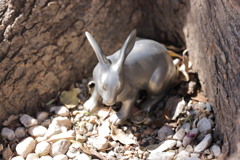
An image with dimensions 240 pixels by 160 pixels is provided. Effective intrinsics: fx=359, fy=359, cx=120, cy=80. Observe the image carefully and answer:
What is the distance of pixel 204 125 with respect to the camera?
84.0 inches

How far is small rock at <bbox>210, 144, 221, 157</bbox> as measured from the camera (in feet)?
6.35

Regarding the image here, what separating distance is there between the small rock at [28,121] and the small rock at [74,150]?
12.2 inches

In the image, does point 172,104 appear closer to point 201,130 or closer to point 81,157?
point 201,130

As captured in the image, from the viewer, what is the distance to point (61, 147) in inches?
82.0

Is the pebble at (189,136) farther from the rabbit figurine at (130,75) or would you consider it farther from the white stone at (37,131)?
the white stone at (37,131)

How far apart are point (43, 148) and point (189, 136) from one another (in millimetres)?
848

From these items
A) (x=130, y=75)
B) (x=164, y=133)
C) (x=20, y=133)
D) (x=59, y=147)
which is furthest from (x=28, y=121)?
(x=164, y=133)

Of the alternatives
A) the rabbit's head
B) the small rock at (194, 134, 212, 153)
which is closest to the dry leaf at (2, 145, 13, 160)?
the rabbit's head

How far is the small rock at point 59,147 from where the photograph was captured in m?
2.07

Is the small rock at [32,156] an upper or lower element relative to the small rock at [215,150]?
upper

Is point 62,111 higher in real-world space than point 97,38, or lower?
lower

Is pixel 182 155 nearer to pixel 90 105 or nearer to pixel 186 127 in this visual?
pixel 186 127

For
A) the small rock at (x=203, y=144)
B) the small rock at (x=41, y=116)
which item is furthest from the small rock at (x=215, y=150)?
the small rock at (x=41, y=116)

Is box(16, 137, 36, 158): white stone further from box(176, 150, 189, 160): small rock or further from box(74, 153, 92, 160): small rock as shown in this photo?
box(176, 150, 189, 160): small rock
